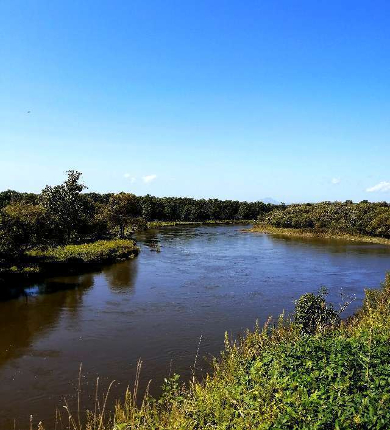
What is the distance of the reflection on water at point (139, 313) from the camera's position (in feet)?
51.1

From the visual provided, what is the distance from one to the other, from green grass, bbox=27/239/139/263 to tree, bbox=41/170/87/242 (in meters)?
2.25

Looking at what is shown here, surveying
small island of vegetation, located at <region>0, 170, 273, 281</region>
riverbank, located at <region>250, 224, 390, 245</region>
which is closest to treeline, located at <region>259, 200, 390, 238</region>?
riverbank, located at <region>250, 224, 390, 245</region>

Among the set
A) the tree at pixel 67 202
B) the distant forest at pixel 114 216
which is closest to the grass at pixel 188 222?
the distant forest at pixel 114 216

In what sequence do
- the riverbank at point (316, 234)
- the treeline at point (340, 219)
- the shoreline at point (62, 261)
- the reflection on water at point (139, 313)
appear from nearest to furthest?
the reflection on water at point (139, 313)
the shoreline at point (62, 261)
the riverbank at point (316, 234)
the treeline at point (340, 219)

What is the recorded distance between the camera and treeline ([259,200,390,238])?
70.0m

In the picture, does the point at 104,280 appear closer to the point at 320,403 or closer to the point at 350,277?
the point at 350,277

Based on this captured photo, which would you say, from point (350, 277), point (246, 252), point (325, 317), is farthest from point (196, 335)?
point (246, 252)

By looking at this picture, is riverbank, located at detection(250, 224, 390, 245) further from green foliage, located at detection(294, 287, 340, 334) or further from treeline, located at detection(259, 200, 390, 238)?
green foliage, located at detection(294, 287, 340, 334)

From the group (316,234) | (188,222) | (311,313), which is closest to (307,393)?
(311,313)

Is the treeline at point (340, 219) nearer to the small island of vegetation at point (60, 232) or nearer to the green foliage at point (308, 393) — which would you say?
the small island of vegetation at point (60, 232)

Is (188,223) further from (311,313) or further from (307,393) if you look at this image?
(307,393)

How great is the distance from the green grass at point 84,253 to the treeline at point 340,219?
153ft

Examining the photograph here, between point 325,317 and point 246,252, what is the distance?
118 ft

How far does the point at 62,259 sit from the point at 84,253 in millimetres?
2894
